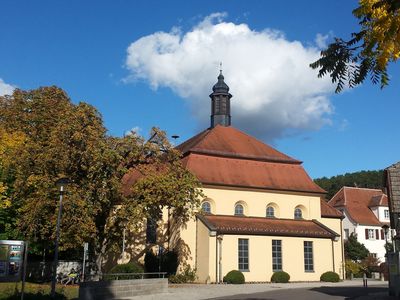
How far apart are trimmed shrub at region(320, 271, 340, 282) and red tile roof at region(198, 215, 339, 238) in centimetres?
283

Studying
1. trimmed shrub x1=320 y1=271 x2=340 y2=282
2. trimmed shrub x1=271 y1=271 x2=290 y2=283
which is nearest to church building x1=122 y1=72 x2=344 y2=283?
trimmed shrub x1=271 y1=271 x2=290 y2=283

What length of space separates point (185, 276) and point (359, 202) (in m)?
36.2

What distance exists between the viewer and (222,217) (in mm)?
35062

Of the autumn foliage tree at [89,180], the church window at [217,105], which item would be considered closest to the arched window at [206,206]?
the autumn foliage tree at [89,180]

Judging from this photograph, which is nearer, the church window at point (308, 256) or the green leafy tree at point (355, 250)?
the church window at point (308, 256)

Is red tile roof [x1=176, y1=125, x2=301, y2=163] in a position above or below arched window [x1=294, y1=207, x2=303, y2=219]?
above

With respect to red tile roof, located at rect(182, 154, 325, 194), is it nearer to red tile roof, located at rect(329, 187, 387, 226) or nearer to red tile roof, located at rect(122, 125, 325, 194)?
red tile roof, located at rect(122, 125, 325, 194)

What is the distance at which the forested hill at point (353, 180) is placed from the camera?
319ft

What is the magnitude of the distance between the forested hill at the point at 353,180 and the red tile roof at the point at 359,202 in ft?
102

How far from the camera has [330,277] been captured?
34906 millimetres

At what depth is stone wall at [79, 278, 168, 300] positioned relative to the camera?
18.9 meters

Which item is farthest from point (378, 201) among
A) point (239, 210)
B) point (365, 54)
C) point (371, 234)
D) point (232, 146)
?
point (365, 54)

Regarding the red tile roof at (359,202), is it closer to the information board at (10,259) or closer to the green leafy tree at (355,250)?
the green leafy tree at (355,250)

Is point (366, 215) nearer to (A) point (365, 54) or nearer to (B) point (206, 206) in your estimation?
(B) point (206, 206)
